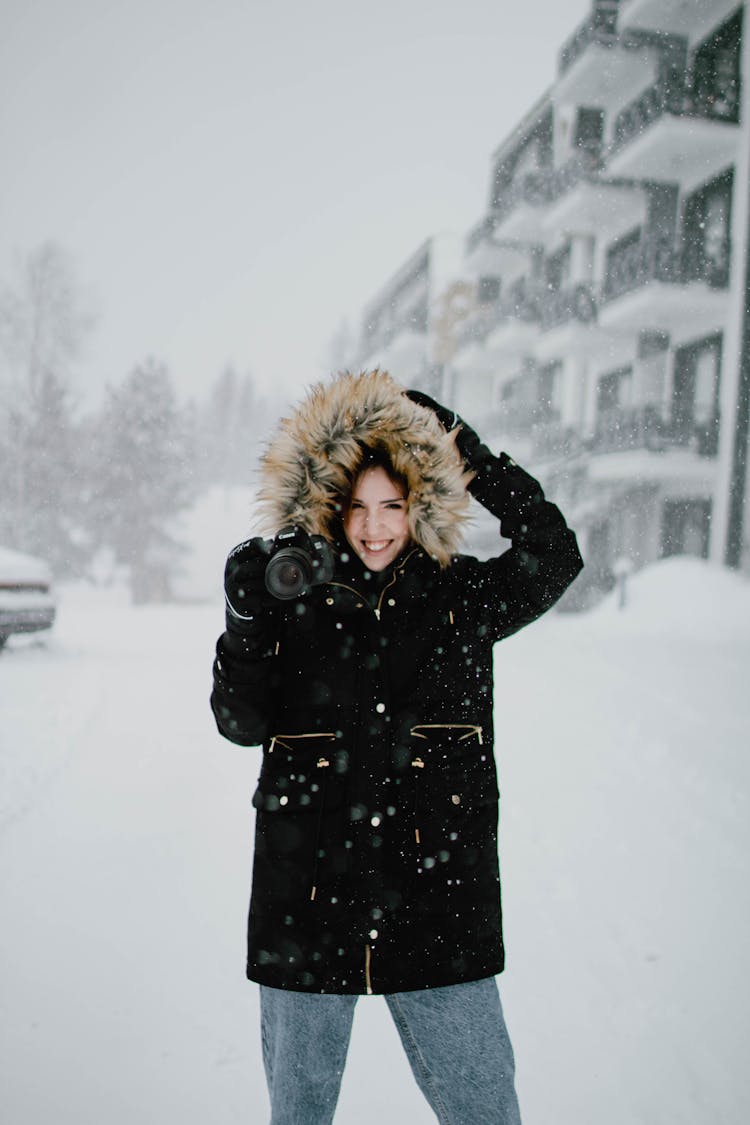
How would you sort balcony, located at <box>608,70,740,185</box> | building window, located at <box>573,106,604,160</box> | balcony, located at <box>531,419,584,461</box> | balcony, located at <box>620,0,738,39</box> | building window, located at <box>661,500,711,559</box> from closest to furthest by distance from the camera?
balcony, located at <box>620,0,738,39</box>, balcony, located at <box>608,70,740,185</box>, building window, located at <box>661,500,711,559</box>, building window, located at <box>573,106,604,160</box>, balcony, located at <box>531,419,584,461</box>

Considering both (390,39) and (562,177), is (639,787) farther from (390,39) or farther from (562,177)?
(562,177)

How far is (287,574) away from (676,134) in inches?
518

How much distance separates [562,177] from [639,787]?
522 inches

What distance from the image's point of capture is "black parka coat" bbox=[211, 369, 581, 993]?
1420 millimetres

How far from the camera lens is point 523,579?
152 cm

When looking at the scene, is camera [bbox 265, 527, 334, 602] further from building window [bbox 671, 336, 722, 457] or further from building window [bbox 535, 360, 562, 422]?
building window [bbox 535, 360, 562, 422]

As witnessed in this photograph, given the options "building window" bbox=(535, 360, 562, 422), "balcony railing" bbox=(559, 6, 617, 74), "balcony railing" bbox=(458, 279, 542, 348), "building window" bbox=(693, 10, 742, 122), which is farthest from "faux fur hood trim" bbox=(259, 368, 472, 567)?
"balcony railing" bbox=(458, 279, 542, 348)

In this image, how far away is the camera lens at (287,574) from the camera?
1324 mm

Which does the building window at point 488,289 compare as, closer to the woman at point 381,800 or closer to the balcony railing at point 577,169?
the balcony railing at point 577,169

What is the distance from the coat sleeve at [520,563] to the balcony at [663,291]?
12.1m

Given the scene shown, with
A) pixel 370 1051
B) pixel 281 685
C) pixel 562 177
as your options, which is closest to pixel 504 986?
pixel 370 1051

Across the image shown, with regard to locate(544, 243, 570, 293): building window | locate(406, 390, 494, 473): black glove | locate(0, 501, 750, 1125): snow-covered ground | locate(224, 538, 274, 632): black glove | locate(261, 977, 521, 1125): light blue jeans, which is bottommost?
locate(0, 501, 750, 1125): snow-covered ground

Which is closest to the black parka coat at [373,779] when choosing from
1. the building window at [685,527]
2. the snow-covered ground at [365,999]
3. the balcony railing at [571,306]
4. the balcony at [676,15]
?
the snow-covered ground at [365,999]

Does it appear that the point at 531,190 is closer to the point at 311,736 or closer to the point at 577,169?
the point at 577,169
